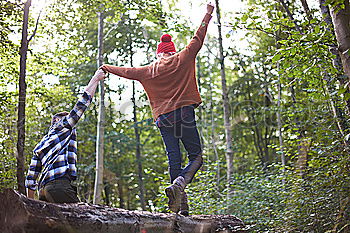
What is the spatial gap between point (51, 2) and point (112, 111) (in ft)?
22.2

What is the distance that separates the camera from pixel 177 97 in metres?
4.37

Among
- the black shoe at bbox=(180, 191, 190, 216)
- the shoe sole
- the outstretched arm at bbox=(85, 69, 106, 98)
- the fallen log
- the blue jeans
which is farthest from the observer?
the blue jeans

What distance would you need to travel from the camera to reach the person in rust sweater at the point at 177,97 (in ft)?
14.0

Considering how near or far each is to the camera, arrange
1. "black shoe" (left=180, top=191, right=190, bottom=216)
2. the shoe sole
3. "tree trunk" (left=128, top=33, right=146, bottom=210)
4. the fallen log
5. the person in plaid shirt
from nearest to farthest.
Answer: the fallen log < the person in plaid shirt < the shoe sole < "black shoe" (left=180, top=191, right=190, bottom=216) < "tree trunk" (left=128, top=33, right=146, bottom=210)

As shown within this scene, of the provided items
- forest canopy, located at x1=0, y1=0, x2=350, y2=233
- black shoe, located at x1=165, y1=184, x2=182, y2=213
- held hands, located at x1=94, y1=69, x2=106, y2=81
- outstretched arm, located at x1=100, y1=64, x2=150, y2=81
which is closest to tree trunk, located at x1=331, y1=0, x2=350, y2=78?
forest canopy, located at x1=0, y1=0, x2=350, y2=233

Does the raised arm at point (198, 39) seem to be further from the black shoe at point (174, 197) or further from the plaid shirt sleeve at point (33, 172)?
the plaid shirt sleeve at point (33, 172)

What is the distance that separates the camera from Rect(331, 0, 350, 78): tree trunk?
138 inches

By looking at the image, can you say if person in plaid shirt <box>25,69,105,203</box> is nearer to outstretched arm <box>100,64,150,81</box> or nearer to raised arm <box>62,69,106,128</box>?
raised arm <box>62,69,106,128</box>

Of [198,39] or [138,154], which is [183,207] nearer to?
[198,39]

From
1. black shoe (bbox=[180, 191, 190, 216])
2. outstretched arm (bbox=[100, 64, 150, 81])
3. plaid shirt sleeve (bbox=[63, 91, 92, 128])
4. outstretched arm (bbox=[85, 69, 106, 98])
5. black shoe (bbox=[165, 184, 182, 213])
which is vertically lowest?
black shoe (bbox=[180, 191, 190, 216])

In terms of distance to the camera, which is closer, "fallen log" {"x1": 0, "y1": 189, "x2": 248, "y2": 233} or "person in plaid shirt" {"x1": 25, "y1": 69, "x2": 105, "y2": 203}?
"fallen log" {"x1": 0, "y1": 189, "x2": 248, "y2": 233}

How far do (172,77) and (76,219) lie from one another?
7.30ft

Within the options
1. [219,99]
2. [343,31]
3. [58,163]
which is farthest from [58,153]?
[219,99]

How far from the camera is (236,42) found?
46.4ft
